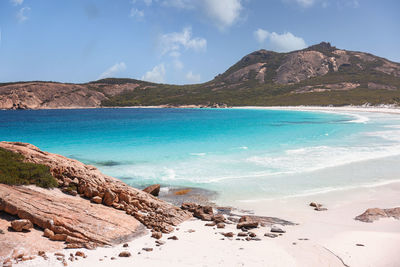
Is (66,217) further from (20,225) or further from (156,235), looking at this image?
(156,235)

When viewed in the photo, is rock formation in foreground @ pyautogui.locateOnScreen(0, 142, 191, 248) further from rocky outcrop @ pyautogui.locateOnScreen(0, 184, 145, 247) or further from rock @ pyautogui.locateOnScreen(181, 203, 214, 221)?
rock @ pyautogui.locateOnScreen(181, 203, 214, 221)

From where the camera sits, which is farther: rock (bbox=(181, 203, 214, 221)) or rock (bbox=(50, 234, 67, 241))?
rock (bbox=(181, 203, 214, 221))

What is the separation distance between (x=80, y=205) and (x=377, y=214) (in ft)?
31.5

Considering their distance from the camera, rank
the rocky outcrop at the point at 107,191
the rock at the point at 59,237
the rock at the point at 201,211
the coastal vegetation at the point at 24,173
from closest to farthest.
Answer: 1. the rock at the point at 59,237
2. the coastal vegetation at the point at 24,173
3. the rocky outcrop at the point at 107,191
4. the rock at the point at 201,211

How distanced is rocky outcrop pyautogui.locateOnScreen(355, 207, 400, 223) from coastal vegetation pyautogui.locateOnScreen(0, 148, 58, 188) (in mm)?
9958

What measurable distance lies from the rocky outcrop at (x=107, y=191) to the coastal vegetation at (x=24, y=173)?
0.37 metres

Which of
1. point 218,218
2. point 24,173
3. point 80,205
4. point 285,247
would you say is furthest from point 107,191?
point 285,247

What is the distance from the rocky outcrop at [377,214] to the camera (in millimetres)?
10656

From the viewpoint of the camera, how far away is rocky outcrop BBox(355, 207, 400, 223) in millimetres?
10656

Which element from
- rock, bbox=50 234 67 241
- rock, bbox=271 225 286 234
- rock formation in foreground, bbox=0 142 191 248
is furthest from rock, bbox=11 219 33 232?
rock, bbox=271 225 286 234

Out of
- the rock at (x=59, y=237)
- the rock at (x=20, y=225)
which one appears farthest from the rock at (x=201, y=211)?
the rock at (x=20, y=225)

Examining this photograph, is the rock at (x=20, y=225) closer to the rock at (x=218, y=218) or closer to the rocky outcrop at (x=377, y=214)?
the rock at (x=218, y=218)

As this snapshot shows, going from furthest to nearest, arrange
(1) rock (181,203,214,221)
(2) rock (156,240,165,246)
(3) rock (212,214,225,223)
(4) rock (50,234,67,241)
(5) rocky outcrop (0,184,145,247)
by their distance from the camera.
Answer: (1) rock (181,203,214,221) → (3) rock (212,214,225,223) → (2) rock (156,240,165,246) → (5) rocky outcrop (0,184,145,247) → (4) rock (50,234,67,241)

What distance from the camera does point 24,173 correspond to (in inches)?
361
